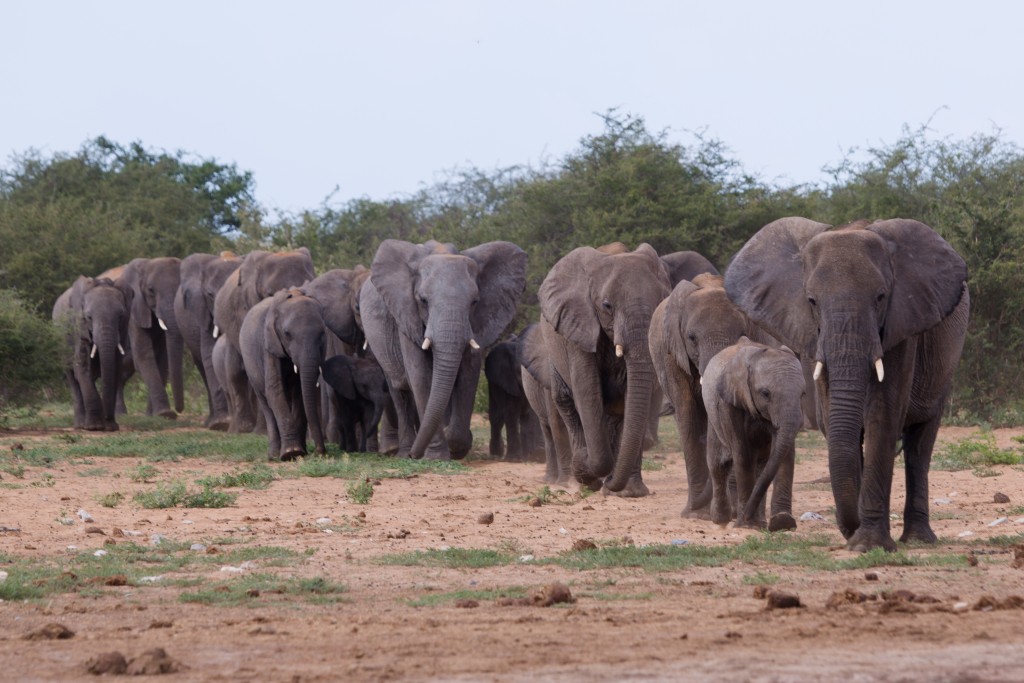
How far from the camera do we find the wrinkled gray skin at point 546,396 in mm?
13828

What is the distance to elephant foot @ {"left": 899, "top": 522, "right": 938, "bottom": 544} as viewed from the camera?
8.77 meters

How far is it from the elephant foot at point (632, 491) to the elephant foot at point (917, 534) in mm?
3671

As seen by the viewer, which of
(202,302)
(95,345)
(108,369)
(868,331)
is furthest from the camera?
(202,302)

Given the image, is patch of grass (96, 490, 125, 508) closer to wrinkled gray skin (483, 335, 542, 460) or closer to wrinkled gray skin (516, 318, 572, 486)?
wrinkled gray skin (516, 318, 572, 486)

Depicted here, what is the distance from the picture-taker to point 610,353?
12.9 m

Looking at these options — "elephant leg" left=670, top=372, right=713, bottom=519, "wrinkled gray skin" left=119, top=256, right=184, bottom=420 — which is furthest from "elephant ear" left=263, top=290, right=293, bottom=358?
"wrinkled gray skin" left=119, top=256, right=184, bottom=420

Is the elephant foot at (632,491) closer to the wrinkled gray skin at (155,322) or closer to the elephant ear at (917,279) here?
the elephant ear at (917,279)

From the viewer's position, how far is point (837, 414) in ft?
26.3

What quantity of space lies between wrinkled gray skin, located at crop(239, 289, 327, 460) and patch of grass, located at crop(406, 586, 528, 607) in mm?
9128

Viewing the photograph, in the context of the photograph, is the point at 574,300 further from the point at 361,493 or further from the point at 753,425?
the point at 753,425

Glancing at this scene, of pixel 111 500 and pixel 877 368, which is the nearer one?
pixel 877 368

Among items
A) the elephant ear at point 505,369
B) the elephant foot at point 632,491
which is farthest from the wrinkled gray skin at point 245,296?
the elephant foot at point 632,491

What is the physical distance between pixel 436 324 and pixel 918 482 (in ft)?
24.3

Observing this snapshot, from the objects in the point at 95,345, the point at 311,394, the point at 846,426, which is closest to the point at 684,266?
the point at 311,394
